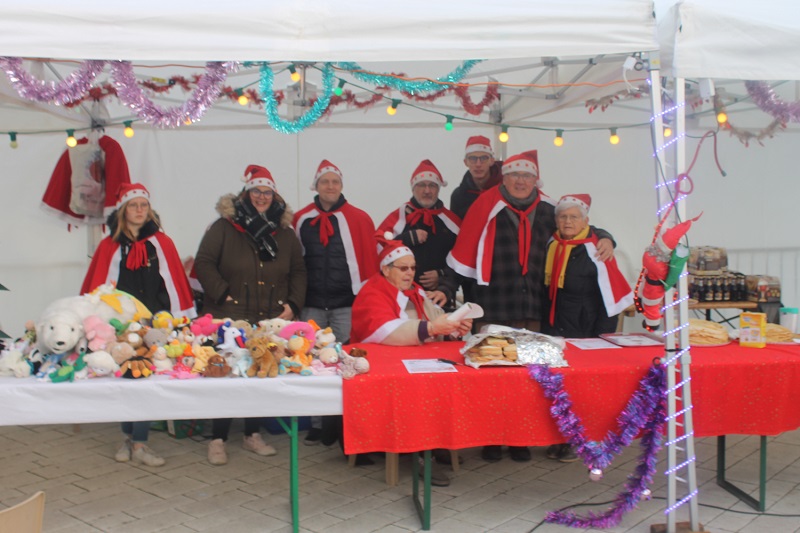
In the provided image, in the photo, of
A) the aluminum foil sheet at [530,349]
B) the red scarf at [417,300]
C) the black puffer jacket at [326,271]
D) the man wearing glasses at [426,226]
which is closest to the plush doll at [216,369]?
the aluminum foil sheet at [530,349]

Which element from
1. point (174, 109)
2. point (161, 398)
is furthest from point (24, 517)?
point (174, 109)

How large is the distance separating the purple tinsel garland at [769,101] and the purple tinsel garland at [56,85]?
3.44m

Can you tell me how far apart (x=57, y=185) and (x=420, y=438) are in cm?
388

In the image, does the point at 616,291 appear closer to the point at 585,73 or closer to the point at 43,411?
the point at 585,73

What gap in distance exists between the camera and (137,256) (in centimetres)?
439

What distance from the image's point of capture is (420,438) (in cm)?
319

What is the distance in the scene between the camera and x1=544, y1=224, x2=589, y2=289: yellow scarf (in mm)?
4277

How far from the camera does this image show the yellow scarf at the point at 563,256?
4277mm

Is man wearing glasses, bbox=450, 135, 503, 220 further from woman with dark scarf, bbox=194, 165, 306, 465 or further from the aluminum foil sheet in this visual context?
the aluminum foil sheet

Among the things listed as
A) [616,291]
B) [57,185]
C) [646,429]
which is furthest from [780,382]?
[57,185]

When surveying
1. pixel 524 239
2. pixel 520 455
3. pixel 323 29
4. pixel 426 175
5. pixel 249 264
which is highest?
pixel 323 29

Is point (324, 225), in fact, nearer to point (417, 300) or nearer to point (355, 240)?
point (355, 240)

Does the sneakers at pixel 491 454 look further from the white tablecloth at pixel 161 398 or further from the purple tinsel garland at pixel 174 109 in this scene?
the purple tinsel garland at pixel 174 109

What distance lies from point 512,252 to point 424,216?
77cm
